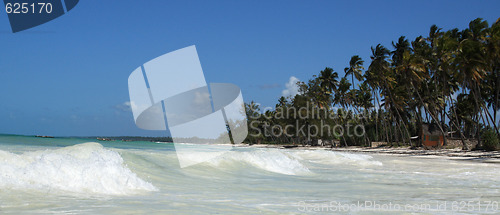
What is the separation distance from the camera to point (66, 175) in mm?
8023

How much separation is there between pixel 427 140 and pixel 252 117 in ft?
188

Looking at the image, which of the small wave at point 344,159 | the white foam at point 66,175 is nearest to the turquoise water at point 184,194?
the white foam at point 66,175

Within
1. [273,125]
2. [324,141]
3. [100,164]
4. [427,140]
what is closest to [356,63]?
[427,140]

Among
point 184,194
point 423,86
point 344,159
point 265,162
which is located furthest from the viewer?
point 423,86

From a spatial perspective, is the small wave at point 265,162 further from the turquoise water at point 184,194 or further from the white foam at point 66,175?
the white foam at point 66,175

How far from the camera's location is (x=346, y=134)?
7538 centimetres

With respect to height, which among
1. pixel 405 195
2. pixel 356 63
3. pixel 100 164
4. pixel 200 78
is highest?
pixel 356 63

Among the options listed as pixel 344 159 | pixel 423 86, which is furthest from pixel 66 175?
pixel 423 86

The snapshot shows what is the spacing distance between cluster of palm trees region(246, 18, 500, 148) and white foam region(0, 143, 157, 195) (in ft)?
105

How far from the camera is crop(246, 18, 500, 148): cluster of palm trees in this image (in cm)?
3603

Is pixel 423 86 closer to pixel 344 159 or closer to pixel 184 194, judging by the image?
pixel 344 159

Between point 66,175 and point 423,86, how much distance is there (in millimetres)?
53694

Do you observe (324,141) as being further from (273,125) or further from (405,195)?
(405,195)

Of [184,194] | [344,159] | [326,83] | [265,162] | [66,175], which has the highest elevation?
[326,83]
